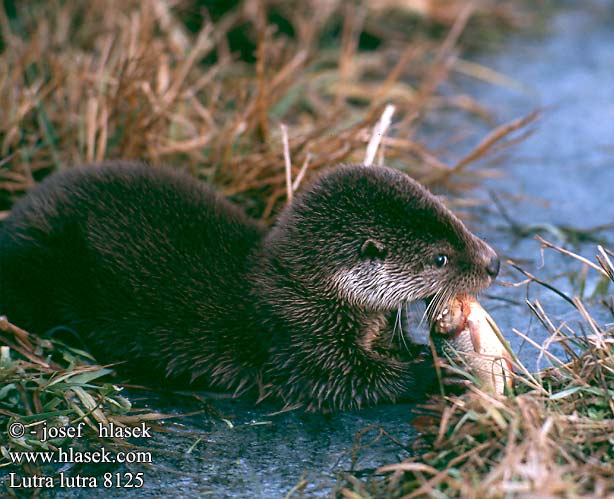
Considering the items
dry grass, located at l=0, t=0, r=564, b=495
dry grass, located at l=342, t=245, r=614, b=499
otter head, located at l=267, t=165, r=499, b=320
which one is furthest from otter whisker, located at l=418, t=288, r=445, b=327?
dry grass, located at l=0, t=0, r=564, b=495

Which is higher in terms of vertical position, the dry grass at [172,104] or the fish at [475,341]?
the dry grass at [172,104]

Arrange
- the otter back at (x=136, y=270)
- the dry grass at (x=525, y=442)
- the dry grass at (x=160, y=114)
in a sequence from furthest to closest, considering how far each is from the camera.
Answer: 1. the dry grass at (x=160, y=114)
2. the otter back at (x=136, y=270)
3. the dry grass at (x=525, y=442)

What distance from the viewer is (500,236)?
428 cm

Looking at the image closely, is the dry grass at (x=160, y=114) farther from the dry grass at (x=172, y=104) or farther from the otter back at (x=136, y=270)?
the otter back at (x=136, y=270)

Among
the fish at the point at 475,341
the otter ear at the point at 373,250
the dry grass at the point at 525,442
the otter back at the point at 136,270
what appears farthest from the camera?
the otter back at the point at 136,270

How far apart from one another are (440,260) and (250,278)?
648 millimetres

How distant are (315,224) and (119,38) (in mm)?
2330

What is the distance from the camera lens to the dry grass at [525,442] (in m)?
2.13

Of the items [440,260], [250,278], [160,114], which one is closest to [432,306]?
[440,260]

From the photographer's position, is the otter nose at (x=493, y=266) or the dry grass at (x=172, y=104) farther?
the dry grass at (x=172, y=104)

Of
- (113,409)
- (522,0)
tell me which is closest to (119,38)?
(113,409)

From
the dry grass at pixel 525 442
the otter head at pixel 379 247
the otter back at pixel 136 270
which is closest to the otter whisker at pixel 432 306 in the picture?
the otter head at pixel 379 247

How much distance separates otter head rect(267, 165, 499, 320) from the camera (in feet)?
9.91

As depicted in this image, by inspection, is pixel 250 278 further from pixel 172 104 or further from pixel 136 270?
pixel 172 104
